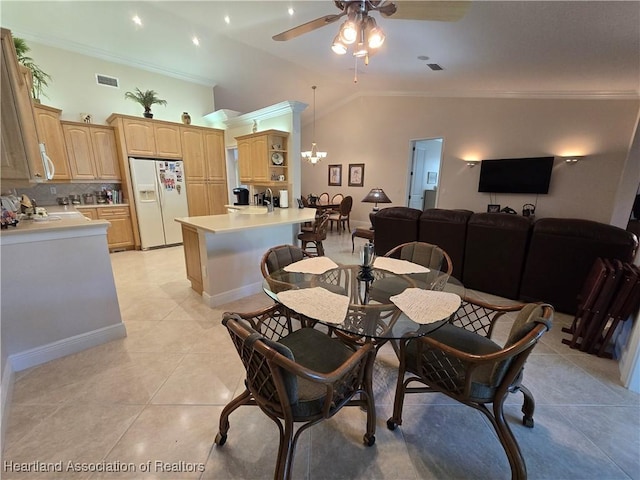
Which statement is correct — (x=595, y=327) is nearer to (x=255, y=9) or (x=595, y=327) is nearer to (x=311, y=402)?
(x=311, y=402)

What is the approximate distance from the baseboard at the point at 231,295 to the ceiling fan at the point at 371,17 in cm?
254

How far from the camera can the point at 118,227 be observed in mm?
4641

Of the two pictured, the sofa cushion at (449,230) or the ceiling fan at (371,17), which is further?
the sofa cushion at (449,230)

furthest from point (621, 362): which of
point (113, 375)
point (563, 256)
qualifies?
point (113, 375)

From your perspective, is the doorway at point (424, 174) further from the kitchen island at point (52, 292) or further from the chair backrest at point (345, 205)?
the kitchen island at point (52, 292)

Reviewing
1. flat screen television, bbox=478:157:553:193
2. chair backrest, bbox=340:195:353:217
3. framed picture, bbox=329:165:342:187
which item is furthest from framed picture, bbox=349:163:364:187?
flat screen television, bbox=478:157:553:193

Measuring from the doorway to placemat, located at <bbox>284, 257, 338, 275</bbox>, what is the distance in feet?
18.5

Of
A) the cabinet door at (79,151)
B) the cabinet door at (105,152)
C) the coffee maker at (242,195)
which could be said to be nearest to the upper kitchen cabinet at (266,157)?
the coffee maker at (242,195)

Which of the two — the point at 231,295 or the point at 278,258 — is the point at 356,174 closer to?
the point at 231,295

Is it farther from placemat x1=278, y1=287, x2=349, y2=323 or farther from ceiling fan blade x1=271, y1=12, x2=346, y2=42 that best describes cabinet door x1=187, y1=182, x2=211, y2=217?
placemat x1=278, y1=287, x2=349, y2=323

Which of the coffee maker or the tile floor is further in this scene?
the coffee maker

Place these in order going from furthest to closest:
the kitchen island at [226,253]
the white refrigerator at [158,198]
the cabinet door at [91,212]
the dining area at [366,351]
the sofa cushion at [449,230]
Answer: the white refrigerator at [158,198] < the cabinet door at [91,212] < the sofa cushion at [449,230] < the kitchen island at [226,253] < the dining area at [366,351]

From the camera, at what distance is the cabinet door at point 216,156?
5418 mm

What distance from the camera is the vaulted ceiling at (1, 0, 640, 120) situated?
284 cm
